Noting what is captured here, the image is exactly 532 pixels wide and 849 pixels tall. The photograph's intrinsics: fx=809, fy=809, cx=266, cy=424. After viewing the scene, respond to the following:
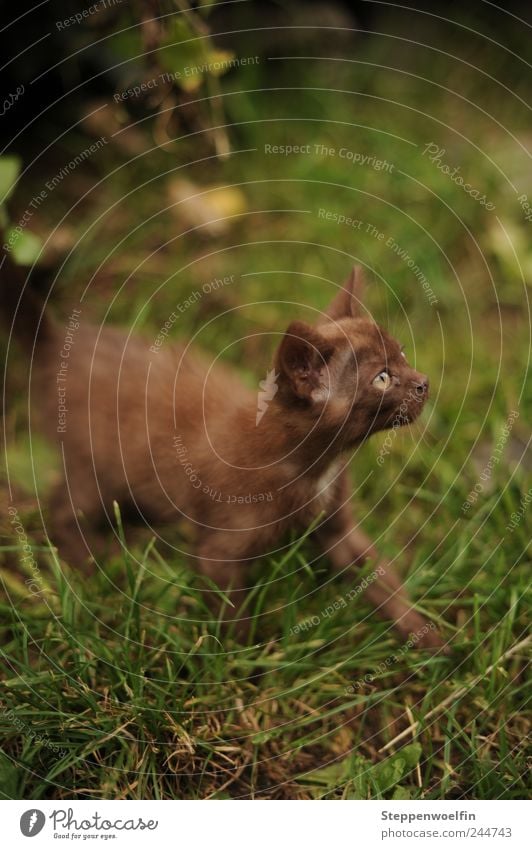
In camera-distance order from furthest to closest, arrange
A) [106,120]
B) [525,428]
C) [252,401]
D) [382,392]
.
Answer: [106,120], [525,428], [252,401], [382,392]

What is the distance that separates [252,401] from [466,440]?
112 centimetres

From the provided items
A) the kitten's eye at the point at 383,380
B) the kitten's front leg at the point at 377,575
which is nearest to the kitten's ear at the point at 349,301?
the kitten's eye at the point at 383,380

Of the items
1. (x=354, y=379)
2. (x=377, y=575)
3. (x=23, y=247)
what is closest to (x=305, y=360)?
(x=354, y=379)

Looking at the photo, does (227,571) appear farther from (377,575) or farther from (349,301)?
(349,301)

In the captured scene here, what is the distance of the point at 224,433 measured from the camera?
2785 mm

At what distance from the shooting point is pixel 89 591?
295cm

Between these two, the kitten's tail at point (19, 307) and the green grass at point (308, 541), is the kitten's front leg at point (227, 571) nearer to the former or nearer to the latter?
the green grass at point (308, 541)

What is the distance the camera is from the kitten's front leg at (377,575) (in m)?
2.94

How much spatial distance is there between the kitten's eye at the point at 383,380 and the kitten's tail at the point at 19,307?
→ 1.31 meters

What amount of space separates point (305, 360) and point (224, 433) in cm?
56

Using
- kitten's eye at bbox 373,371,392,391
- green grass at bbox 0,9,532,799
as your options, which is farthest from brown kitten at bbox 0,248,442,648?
green grass at bbox 0,9,532,799

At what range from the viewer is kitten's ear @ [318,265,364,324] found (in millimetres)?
2588
